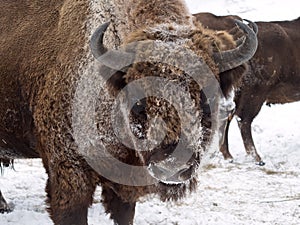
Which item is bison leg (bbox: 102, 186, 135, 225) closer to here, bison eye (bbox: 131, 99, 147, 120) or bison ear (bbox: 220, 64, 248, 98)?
bison eye (bbox: 131, 99, 147, 120)

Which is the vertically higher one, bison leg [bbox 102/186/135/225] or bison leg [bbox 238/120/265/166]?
bison leg [bbox 102/186/135/225]

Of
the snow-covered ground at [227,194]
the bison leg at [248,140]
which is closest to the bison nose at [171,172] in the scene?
the snow-covered ground at [227,194]

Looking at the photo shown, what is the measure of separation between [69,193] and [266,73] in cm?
683

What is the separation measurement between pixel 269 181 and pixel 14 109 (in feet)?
14.4

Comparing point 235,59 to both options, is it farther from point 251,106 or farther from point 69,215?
point 251,106

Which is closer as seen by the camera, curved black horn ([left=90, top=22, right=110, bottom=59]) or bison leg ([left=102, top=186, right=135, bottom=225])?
curved black horn ([left=90, top=22, right=110, bottom=59])

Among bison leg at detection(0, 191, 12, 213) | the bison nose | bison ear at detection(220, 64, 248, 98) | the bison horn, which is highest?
the bison horn

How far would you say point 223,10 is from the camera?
22.8 m

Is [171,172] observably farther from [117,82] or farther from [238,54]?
[238,54]

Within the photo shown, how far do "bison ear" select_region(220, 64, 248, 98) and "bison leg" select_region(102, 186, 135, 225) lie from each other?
54.9 inches

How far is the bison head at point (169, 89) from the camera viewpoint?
335 cm

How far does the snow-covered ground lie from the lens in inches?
230

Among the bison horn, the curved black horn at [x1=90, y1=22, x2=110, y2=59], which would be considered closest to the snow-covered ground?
the bison horn

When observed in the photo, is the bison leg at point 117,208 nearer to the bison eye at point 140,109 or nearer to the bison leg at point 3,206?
the bison eye at point 140,109
